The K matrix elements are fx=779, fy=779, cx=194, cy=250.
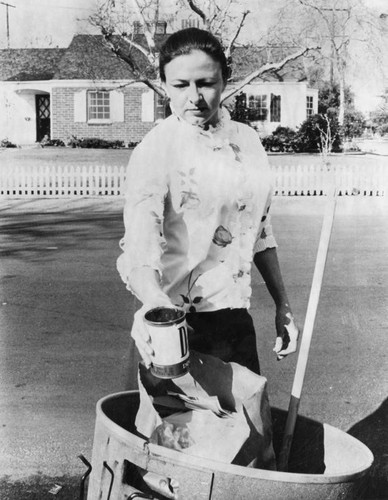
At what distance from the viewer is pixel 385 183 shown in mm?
17391

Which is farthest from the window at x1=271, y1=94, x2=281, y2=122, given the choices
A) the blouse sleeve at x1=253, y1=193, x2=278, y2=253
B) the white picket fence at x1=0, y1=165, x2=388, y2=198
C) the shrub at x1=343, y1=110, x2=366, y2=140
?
the blouse sleeve at x1=253, y1=193, x2=278, y2=253

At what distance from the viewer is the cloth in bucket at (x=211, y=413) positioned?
1.88 metres

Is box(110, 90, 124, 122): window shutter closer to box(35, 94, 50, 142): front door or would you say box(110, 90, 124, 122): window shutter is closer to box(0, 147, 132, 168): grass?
box(0, 147, 132, 168): grass

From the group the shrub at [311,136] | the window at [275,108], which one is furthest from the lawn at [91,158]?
the window at [275,108]

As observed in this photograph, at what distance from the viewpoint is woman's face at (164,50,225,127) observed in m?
2.17

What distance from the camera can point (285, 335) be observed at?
99.4 inches

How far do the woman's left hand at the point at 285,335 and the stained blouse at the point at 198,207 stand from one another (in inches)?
11.6

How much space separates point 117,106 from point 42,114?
14.9 ft

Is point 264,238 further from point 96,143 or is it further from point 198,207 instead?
point 96,143

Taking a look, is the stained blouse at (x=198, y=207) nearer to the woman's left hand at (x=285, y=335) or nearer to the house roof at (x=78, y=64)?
the woman's left hand at (x=285, y=335)

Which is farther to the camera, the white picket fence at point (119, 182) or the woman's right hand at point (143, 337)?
the white picket fence at point (119, 182)

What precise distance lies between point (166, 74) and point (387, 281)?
21.8ft

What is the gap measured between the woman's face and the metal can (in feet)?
2.19

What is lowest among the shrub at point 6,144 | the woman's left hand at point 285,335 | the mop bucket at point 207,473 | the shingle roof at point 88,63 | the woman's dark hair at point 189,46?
the mop bucket at point 207,473
